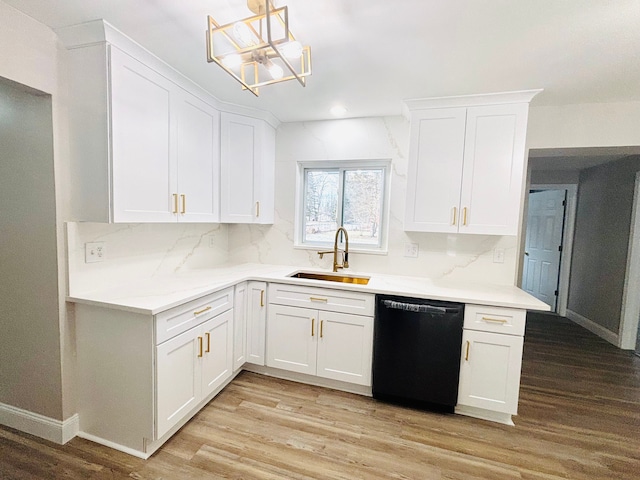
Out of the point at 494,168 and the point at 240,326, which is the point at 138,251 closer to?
the point at 240,326

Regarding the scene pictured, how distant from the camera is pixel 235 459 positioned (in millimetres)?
1682

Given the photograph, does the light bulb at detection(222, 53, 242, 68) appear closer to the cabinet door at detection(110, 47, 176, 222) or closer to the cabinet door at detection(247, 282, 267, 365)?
the cabinet door at detection(110, 47, 176, 222)

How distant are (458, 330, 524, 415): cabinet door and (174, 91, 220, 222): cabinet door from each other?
88.3 inches

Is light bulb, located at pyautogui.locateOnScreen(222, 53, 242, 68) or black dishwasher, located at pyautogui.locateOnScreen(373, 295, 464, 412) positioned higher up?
light bulb, located at pyautogui.locateOnScreen(222, 53, 242, 68)

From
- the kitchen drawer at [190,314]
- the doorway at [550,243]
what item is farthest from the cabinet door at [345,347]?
the doorway at [550,243]

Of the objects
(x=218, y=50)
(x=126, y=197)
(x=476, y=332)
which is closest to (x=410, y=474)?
(x=476, y=332)

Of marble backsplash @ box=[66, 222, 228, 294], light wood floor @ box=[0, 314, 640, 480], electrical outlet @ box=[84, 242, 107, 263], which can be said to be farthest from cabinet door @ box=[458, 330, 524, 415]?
electrical outlet @ box=[84, 242, 107, 263]

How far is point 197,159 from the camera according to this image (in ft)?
7.72

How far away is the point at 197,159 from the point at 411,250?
6.74 feet

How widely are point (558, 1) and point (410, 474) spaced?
8.05ft

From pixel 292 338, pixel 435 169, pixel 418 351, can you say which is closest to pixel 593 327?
pixel 418 351

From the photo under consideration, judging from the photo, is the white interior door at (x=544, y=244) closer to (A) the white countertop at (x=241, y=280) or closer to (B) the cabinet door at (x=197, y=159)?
(A) the white countertop at (x=241, y=280)

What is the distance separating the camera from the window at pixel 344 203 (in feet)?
9.67

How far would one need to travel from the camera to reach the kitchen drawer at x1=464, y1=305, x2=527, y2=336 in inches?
78.0
